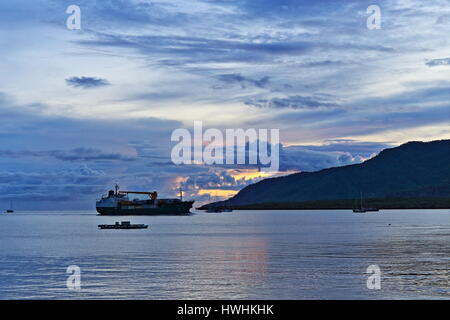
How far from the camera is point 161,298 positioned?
165ft

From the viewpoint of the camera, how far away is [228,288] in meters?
55.0

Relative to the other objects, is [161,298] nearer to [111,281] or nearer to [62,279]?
[111,281]

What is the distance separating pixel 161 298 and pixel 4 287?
15.8 m

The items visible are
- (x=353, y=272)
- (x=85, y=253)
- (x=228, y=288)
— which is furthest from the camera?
(x=85, y=253)

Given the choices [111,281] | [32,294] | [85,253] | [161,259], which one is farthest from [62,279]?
[85,253]

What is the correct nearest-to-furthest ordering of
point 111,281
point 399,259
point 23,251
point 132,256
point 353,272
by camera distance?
point 111,281, point 353,272, point 399,259, point 132,256, point 23,251

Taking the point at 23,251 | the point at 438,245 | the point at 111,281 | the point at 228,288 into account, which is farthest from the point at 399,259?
the point at 23,251

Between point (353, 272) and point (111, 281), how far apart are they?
24.4 metres

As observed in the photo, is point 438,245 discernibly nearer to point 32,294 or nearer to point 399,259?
point 399,259

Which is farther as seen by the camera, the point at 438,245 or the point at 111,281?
the point at 438,245

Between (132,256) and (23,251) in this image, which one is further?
(23,251)
